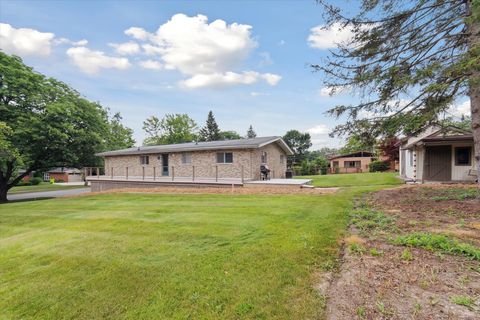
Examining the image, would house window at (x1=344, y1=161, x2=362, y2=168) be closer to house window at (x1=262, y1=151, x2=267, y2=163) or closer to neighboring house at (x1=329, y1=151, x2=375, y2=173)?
neighboring house at (x1=329, y1=151, x2=375, y2=173)

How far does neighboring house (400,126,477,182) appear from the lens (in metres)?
13.0

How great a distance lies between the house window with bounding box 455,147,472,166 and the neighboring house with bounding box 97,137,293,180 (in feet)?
35.4

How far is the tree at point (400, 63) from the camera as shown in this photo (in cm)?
623

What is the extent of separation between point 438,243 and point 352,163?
38.5 m

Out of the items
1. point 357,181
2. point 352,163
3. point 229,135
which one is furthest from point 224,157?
point 229,135

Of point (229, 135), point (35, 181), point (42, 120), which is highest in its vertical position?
point (229, 135)

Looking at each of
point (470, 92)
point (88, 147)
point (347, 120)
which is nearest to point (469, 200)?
point (470, 92)

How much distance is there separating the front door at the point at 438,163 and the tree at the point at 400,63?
9.05 meters

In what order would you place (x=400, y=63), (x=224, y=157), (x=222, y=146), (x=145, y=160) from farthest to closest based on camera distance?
(x=145, y=160)
(x=224, y=157)
(x=222, y=146)
(x=400, y=63)

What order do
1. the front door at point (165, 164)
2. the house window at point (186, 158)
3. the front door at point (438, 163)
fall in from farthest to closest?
the front door at point (165, 164)
the house window at point (186, 158)
the front door at point (438, 163)

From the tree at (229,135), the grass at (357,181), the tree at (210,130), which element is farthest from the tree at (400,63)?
the tree at (229,135)

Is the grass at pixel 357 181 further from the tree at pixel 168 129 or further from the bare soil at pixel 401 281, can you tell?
the tree at pixel 168 129

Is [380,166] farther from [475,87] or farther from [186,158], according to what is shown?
[475,87]

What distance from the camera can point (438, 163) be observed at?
14.4 m
